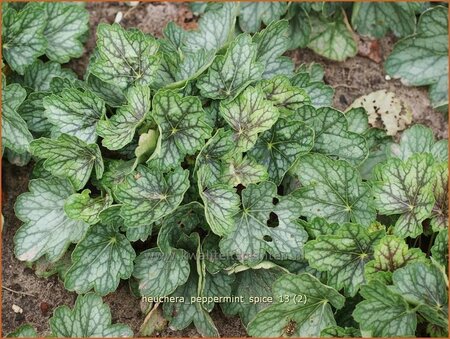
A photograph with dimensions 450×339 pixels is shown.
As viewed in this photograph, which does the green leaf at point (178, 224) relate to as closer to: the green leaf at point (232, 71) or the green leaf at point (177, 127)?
the green leaf at point (177, 127)

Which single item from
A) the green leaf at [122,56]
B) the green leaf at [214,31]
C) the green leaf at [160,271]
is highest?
the green leaf at [122,56]

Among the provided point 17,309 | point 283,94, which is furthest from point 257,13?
point 17,309

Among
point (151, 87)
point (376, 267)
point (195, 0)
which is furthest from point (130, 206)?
point (195, 0)

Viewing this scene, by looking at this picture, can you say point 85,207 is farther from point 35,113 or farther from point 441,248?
point 441,248

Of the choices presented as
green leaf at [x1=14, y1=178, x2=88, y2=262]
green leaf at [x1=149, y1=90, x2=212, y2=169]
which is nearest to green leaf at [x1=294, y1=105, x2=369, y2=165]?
green leaf at [x1=149, y1=90, x2=212, y2=169]

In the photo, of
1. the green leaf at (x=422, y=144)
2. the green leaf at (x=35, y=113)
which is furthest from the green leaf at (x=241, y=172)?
the green leaf at (x=35, y=113)

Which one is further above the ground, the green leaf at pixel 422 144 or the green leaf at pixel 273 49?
the green leaf at pixel 273 49
